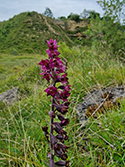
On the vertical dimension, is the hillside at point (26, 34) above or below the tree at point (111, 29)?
above

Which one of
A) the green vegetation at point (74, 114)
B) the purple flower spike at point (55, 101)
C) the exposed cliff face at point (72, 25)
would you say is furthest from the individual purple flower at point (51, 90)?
the exposed cliff face at point (72, 25)

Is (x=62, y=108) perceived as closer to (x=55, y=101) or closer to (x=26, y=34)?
(x=55, y=101)

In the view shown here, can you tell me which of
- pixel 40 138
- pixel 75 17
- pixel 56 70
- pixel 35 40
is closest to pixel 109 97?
pixel 40 138

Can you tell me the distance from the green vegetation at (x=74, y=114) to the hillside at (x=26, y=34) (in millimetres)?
21425

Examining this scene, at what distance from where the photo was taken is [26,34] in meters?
33.6

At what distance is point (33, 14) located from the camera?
3984cm

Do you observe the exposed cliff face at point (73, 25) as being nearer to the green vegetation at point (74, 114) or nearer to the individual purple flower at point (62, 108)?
the green vegetation at point (74, 114)

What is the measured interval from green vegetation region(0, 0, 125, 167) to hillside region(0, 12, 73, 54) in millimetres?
21425

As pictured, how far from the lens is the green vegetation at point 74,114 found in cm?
173

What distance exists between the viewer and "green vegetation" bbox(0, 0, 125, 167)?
1727mm

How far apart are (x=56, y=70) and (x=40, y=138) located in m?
1.61

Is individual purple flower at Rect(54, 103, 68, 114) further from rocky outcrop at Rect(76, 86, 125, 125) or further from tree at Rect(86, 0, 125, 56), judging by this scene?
tree at Rect(86, 0, 125, 56)

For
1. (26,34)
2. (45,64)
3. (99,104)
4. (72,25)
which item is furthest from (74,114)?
(72,25)

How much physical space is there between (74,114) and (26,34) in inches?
1370
